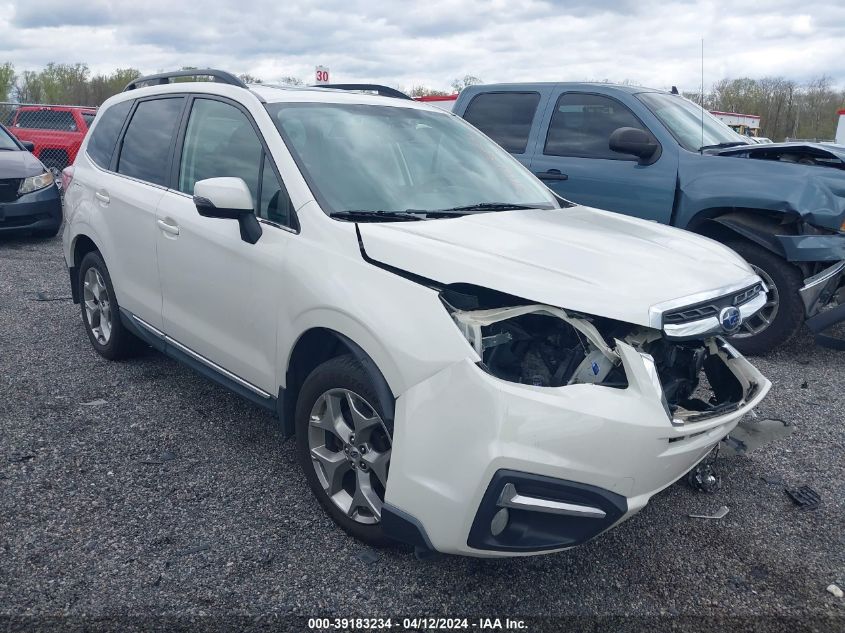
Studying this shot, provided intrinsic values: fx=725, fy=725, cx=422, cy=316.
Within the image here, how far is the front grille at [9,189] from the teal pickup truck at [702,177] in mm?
6178

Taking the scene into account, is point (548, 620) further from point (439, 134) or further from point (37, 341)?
point (37, 341)

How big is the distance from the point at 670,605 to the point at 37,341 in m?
4.80

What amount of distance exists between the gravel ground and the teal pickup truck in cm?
132

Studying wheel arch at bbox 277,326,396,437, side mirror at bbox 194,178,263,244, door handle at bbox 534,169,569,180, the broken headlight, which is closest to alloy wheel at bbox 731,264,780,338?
door handle at bbox 534,169,569,180

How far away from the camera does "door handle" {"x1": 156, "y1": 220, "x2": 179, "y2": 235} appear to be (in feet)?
12.3

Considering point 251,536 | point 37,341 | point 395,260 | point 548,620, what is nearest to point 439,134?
point 395,260

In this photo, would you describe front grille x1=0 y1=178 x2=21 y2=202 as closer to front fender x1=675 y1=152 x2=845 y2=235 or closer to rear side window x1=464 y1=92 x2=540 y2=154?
rear side window x1=464 y1=92 x2=540 y2=154

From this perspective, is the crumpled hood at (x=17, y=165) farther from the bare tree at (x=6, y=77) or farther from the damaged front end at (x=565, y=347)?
the bare tree at (x=6, y=77)

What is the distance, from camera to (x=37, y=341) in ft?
17.9

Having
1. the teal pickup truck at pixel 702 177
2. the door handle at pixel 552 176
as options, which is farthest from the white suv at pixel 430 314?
the teal pickup truck at pixel 702 177

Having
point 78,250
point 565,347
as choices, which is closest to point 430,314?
point 565,347

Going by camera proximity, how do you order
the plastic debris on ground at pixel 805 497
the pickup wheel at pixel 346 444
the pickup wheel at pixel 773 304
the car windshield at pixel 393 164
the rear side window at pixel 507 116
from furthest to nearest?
the rear side window at pixel 507 116 → the pickup wheel at pixel 773 304 → the plastic debris on ground at pixel 805 497 → the car windshield at pixel 393 164 → the pickup wheel at pixel 346 444

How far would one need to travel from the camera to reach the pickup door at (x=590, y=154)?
5.80 m

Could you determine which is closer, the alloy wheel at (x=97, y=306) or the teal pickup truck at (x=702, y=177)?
the alloy wheel at (x=97, y=306)
